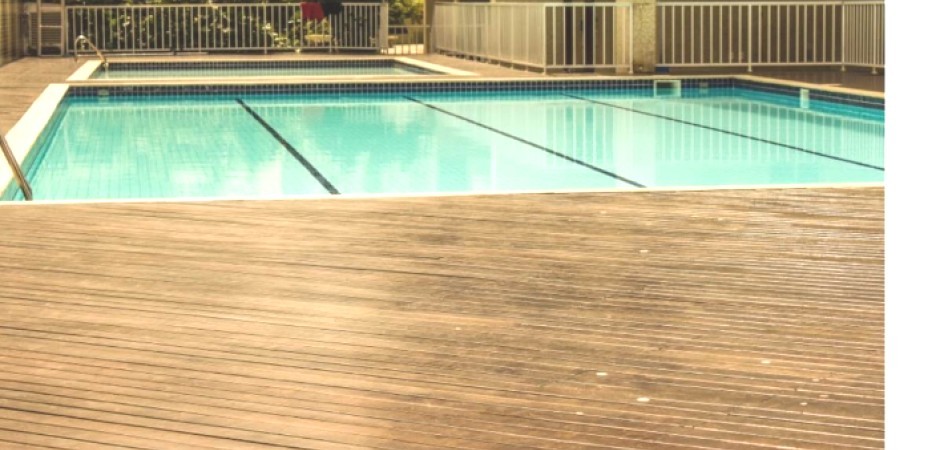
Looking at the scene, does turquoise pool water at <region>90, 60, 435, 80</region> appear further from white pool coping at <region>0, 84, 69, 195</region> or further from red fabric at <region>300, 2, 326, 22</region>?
white pool coping at <region>0, 84, 69, 195</region>

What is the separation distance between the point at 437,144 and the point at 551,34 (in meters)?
6.85

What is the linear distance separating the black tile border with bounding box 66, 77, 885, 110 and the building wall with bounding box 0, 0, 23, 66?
496cm

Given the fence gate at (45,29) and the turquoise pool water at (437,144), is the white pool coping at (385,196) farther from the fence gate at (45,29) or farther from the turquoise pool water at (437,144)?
the fence gate at (45,29)

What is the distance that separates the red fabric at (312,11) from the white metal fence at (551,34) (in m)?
2.72

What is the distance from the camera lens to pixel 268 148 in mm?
10352

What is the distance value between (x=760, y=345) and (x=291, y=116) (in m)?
9.69

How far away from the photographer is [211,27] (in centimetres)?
2377

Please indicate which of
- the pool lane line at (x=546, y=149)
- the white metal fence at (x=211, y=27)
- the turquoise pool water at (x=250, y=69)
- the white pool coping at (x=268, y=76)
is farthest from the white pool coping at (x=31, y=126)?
the white metal fence at (x=211, y=27)

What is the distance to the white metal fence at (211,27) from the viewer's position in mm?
22859

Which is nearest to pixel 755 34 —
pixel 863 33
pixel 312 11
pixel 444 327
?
pixel 863 33

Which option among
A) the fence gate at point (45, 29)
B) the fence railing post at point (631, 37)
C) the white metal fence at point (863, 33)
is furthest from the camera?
the fence gate at point (45, 29)

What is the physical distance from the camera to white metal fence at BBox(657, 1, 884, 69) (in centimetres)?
1661
